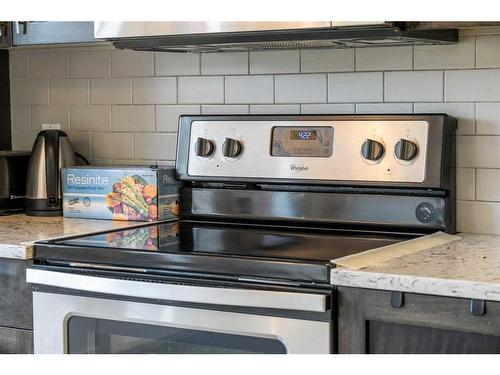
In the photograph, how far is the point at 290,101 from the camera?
103 inches

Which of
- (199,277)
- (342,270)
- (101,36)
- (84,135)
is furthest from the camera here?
(84,135)

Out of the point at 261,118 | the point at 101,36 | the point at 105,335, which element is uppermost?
the point at 101,36

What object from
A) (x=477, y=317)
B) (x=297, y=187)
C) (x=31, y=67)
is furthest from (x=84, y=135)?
(x=477, y=317)

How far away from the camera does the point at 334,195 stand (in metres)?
2.45

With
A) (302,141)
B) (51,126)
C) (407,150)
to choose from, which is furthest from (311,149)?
(51,126)

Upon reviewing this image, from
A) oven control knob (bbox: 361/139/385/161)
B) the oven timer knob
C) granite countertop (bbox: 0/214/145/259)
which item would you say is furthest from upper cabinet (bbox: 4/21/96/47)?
the oven timer knob

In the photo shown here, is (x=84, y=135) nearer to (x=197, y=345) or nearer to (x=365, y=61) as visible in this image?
(x=365, y=61)

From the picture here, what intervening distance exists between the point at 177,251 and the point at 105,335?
10.7 inches

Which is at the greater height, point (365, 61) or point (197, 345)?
point (365, 61)

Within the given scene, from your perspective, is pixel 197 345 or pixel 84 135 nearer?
pixel 197 345

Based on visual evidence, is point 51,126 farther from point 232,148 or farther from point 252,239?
point 252,239

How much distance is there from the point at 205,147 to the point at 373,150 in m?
0.51

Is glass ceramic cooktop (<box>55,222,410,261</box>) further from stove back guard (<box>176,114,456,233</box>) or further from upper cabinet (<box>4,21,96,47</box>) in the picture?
upper cabinet (<box>4,21,96,47</box>)

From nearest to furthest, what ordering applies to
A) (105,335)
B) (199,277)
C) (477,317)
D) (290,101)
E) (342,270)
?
(477,317) → (342,270) → (199,277) → (105,335) → (290,101)
